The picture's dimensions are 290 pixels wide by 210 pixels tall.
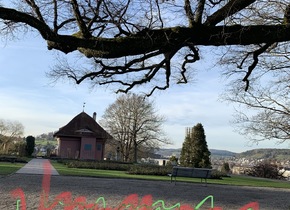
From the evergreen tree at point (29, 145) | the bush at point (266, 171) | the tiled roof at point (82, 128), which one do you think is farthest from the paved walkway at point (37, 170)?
the tiled roof at point (82, 128)

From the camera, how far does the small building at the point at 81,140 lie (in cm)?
5444

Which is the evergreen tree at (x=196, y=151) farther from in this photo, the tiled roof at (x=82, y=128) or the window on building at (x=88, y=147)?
the tiled roof at (x=82, y=128)

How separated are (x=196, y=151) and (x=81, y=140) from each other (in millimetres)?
26785

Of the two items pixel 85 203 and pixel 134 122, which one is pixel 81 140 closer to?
pixel 134 122

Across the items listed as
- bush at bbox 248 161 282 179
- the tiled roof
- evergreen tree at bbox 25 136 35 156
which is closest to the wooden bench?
bush at bbox 248 161 282 179

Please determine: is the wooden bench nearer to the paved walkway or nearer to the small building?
the paved walkway

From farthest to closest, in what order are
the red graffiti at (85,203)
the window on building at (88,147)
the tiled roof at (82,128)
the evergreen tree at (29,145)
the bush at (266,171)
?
the tiled roof at (82,128)
the window on building at (88,147)
the evergreen tree at (29,145)
the bush at (266,171)
the red graffiti at (85,203)

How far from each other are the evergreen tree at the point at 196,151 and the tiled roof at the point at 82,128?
24900 mm

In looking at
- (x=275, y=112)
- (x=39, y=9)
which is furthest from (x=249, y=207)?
→ (x=275, y=112)

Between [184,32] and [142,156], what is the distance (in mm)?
54427

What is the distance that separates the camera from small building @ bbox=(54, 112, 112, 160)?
5444cm

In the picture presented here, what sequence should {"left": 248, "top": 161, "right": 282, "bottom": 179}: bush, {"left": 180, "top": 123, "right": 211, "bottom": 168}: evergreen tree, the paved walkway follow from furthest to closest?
{"left": 248, "top": 161, "right": 282, "bottom": 179}: bush
{"left": 180, "top": 123, "right": 211, "bottom": 168}: evergreen tree
the paved walkway

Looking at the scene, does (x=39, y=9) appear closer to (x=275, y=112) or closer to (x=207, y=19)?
(x=207, y=19)

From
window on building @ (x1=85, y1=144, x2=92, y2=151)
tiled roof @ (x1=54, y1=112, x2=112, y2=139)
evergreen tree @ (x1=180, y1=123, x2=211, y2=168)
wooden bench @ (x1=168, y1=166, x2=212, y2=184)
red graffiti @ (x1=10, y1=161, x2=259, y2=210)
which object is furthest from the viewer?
tiled roof @ (x1=54, y1=112, x2=112, y2=139)
